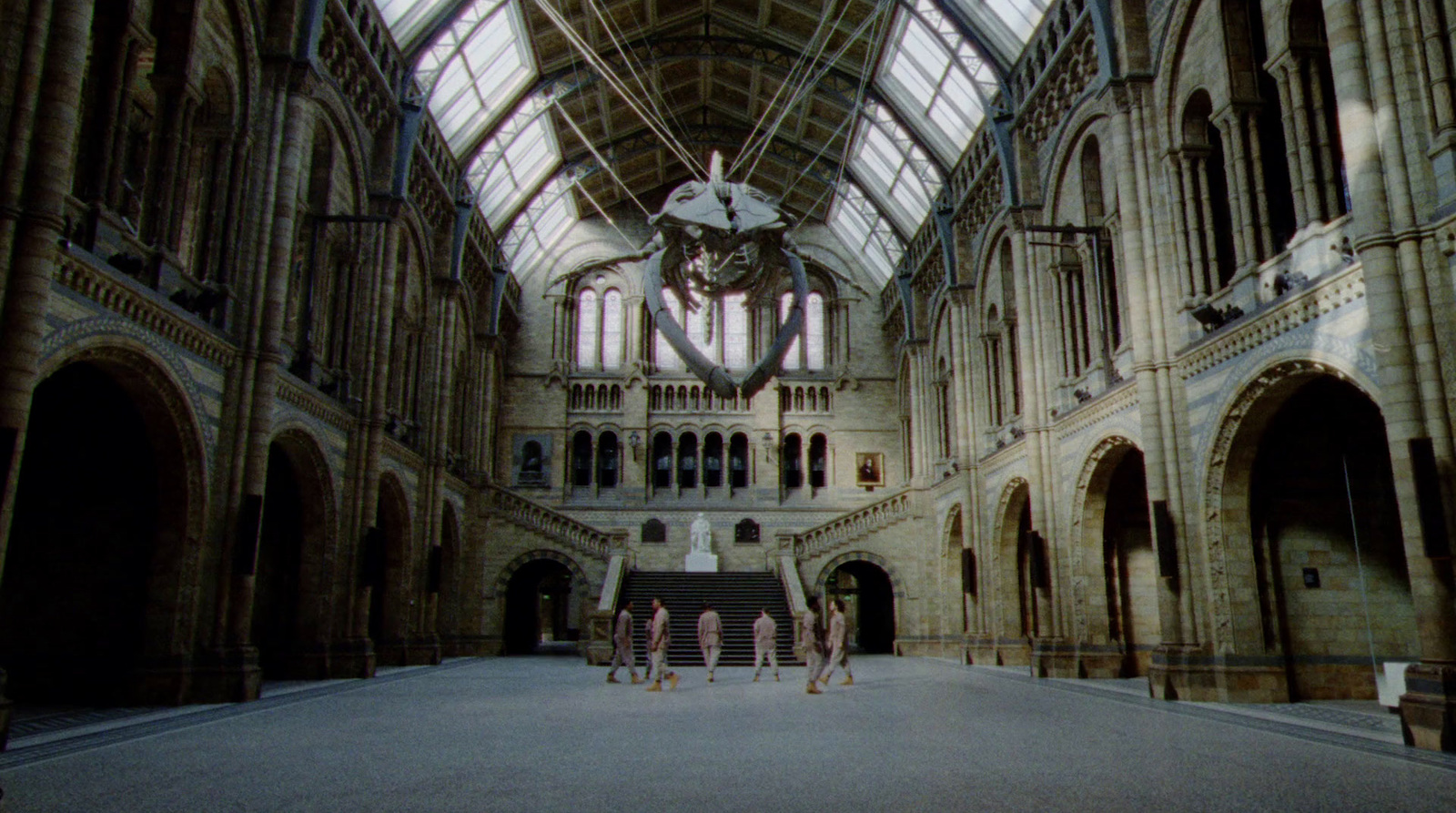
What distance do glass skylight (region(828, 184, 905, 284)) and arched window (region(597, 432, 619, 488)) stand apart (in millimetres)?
11900

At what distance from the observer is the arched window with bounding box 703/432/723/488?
3534 cm

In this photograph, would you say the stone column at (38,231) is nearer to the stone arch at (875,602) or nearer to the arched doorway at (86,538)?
the arched doorway at (86,538)

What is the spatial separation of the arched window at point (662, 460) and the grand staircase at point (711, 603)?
5.69m

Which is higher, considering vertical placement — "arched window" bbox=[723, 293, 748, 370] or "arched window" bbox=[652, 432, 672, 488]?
"arched window" bbox=[723, 293, 748, 370]

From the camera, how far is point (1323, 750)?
8500 mm

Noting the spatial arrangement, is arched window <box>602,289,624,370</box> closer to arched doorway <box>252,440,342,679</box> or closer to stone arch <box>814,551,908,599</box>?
stone arch <box>814,551,908,599</box>

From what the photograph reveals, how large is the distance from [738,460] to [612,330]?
7.10m

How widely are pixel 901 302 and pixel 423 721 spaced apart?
2473 cm

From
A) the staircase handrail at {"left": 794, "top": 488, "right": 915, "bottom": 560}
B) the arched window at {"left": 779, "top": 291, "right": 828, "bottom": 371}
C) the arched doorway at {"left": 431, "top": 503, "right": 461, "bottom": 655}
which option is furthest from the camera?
the arched window at {"left": 779, "top": 291, "right": 828, "bottom": 371}

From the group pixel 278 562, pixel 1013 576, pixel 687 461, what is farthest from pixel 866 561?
pixel 278 562

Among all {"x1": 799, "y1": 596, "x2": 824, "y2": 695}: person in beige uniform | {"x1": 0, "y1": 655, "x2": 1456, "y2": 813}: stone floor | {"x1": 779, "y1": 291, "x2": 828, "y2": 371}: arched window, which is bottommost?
{"x1": 0, "y1": 655, "x2": 1456, "y2": 813}: stone floor

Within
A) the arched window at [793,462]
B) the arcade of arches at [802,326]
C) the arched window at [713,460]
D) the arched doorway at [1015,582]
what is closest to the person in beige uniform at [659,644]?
the arcade of arches at [802,326]

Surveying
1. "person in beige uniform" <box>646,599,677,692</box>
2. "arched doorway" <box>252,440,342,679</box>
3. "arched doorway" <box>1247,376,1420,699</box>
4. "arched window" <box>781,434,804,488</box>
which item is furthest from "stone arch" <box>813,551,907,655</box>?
"arched doorway" <box>1247,376,1420,699</box>

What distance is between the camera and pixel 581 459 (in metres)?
35.3
